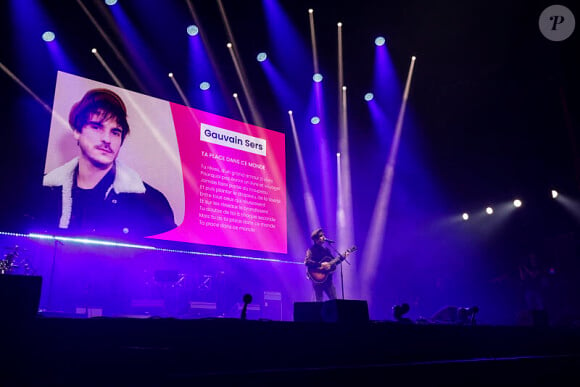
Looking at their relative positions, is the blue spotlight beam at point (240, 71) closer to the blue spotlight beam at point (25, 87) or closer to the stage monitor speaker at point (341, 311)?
the blue spotlight beam at point (25, 87)

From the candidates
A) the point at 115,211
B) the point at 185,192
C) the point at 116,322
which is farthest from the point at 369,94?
the point at 116,322

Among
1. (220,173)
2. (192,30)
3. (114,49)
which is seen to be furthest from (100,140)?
(192,30)

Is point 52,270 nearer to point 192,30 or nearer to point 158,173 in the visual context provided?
point 158,173

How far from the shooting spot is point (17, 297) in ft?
5.24

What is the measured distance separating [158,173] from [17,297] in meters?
4.31

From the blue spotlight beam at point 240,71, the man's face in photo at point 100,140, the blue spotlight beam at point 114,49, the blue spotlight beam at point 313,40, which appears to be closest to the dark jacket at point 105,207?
the man's face in photo at point 100,140

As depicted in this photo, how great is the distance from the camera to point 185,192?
593 centimetres

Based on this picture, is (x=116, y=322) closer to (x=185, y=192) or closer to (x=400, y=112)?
(x=185, y=192)

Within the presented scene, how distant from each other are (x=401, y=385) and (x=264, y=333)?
78 centimetres

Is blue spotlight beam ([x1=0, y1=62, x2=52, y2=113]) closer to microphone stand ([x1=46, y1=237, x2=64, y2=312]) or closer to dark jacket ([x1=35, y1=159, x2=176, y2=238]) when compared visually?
dark jacket ([x1=35, y1=159, x2=176, y2=238])

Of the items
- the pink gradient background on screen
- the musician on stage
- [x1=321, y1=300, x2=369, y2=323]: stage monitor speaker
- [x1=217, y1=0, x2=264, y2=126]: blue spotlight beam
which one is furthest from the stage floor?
[x1=217, y1=0, x2=264, y2=126]: blue spotlight beam

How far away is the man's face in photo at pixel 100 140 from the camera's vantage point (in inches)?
210

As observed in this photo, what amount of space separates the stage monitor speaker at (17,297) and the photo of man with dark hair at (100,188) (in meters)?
3.73

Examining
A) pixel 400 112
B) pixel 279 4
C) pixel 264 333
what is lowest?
pixel 264 333
